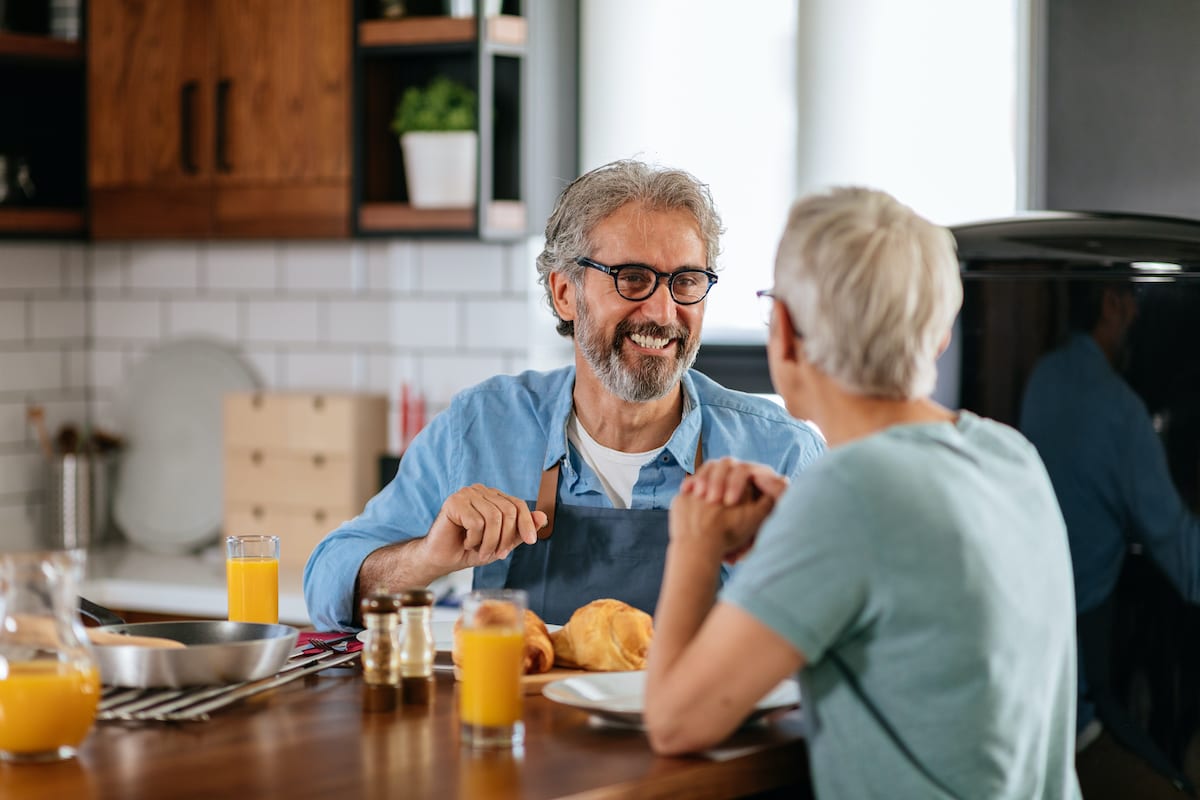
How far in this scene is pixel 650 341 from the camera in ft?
7.98

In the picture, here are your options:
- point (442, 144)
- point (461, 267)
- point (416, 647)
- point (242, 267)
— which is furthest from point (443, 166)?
point (416, 647)

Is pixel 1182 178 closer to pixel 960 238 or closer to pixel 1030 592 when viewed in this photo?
pixel 960 238

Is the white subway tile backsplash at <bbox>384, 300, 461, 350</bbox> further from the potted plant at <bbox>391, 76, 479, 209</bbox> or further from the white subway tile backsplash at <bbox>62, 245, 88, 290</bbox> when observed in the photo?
the white subway tile backsplash at <bbox>62, 245, 88, 290</bbox>

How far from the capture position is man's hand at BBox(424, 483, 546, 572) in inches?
81.3

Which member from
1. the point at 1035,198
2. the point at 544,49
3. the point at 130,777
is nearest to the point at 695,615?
the point at 130,777

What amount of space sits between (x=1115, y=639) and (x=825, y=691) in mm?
1004

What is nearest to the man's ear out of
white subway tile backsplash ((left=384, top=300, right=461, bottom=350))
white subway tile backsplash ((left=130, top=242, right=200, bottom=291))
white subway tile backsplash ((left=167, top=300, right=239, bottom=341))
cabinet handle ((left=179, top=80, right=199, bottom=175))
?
white subway tile backsplash ((left=384, top=300, right=461, bottom=350))

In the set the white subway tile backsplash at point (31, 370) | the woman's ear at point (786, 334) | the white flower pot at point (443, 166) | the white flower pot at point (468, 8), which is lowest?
the white subway tile backsplash at point (31, 370)

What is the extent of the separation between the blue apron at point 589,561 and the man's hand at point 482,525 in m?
0.22

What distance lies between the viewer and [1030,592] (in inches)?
60.2

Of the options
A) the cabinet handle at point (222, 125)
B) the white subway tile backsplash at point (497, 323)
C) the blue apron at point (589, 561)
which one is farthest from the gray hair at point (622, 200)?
the cabinet handle at point (222, 125)

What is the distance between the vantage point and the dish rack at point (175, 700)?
65.5 inches

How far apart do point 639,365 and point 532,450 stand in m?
0.24

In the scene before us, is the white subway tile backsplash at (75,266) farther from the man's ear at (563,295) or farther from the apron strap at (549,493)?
the apron strap at (549,493)
